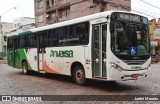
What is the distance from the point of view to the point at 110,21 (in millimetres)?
11031

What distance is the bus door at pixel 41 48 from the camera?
16375 millimetres

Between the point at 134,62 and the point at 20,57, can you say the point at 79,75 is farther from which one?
the point at 20,57

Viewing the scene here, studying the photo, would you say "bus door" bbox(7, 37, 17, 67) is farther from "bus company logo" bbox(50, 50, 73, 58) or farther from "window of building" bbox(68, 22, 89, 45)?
"window of building" bbox(68, 22, 89, 45)

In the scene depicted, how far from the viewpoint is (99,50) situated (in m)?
11.6

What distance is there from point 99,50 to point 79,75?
202 cm

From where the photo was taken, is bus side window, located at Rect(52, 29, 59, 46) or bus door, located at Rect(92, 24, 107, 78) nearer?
bus door, located at Rect(92, 24, 107, 78)

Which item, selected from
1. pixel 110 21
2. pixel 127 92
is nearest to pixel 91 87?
pixel 127 92

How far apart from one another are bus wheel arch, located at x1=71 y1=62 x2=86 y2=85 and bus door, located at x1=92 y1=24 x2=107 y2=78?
105 centimetres

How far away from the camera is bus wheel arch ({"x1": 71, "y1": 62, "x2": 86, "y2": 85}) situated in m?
12.8

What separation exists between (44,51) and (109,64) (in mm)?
6331

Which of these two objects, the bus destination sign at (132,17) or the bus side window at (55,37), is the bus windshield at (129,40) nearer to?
the bus destination sign at (132,17)

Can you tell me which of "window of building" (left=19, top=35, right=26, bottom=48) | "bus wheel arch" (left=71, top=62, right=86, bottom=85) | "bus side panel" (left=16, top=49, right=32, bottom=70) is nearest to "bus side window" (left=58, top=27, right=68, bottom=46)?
"bus wheel arch" (left=71, top=62, right=86, bottom=85)

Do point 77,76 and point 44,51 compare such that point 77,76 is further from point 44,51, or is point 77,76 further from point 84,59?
point 44,51

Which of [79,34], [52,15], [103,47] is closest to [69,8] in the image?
[52,15]
